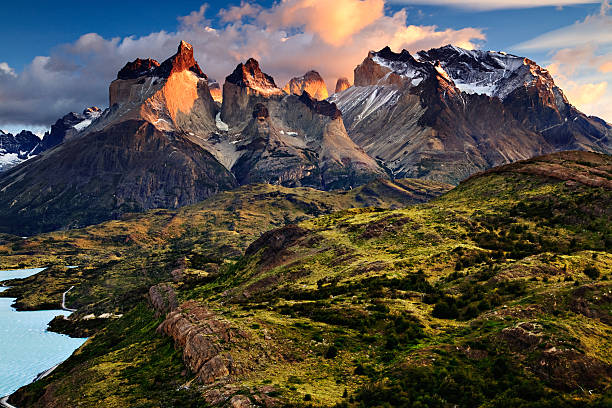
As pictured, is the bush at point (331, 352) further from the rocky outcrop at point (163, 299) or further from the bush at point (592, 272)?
the rocky outcrop at point (163, 299)

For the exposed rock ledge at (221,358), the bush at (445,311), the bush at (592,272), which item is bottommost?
the exposed rock ledge at (221,358)

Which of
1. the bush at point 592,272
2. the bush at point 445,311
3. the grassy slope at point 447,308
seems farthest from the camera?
the bush at point 592,272

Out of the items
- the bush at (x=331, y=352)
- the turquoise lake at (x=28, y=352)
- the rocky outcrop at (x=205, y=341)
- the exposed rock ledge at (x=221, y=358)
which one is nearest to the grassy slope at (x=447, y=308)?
the bush at (x=331, y=352)

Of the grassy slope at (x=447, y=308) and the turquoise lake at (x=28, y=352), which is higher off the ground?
the grassy slope at (x=447, y=308)

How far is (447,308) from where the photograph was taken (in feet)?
177

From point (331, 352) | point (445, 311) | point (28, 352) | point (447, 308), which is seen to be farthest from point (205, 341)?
point (28, 352)

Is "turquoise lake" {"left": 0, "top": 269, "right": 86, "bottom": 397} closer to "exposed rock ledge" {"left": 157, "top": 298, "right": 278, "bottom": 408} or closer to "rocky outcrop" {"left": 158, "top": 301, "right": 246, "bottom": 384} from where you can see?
"rocky outcrop" {"left": 158, "top": 301, "right": 246, "bottom": 384}

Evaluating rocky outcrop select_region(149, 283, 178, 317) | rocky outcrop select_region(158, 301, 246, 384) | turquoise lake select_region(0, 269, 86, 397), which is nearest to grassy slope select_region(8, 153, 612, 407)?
rocky outcrop select_region(158, 301, 246, 384)

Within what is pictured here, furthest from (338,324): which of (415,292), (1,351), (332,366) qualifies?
(1,351)

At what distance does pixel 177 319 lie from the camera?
64.4 m

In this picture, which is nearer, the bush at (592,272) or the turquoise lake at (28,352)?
the bush at (592,272)

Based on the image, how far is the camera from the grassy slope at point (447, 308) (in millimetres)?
35750

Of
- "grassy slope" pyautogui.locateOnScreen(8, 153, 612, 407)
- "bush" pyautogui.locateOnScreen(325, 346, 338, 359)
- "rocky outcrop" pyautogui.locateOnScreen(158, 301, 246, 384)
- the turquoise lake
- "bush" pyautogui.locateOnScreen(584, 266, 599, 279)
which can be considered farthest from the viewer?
the turquoise lake

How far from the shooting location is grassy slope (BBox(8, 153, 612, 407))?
35750 mm
